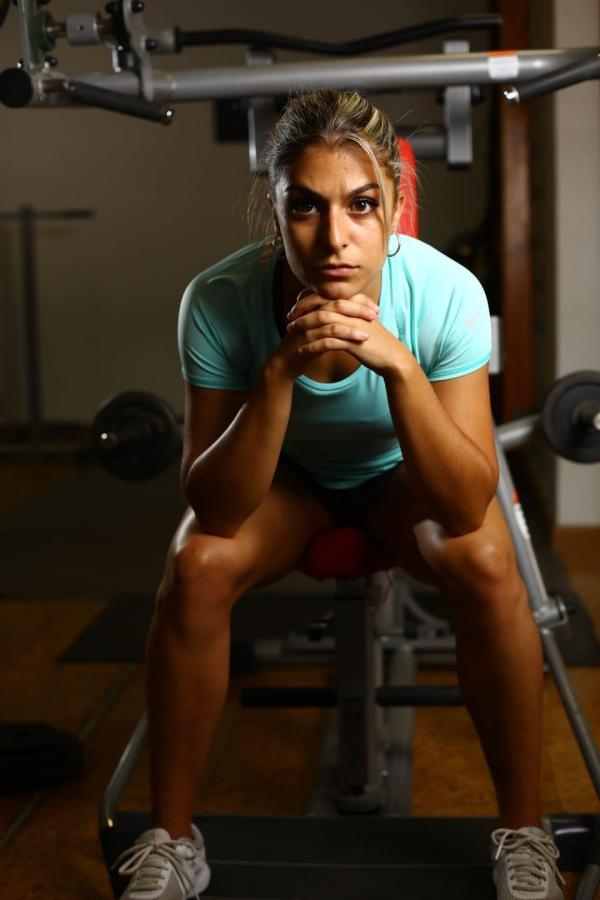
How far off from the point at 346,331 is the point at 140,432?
2.00 ft

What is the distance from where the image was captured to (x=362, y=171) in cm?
122

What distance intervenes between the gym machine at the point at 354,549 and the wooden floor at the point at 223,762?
90 millimetres

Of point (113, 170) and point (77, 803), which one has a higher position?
point (113, 170)

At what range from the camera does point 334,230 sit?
1188mm

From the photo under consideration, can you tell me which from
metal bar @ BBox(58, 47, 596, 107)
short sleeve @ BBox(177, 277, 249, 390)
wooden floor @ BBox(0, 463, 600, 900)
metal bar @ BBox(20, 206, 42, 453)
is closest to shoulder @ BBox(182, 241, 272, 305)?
short sleeve @ BBox(177, 277, 249, 390)

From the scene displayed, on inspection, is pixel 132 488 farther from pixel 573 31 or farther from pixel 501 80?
pixel 501 80

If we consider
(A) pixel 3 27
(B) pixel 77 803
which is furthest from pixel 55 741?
(A) pixel 3 27

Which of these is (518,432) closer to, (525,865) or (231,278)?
(231,278)

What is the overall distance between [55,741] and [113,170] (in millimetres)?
3439

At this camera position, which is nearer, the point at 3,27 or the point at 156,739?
the point at 156,739

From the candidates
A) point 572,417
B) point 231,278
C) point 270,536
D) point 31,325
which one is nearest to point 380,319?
point 231,278

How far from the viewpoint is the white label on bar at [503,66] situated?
1675mm

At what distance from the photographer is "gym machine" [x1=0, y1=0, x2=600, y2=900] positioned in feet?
4.59

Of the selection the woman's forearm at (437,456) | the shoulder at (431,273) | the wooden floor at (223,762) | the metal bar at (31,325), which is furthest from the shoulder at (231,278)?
the metal bar at (31,325)
